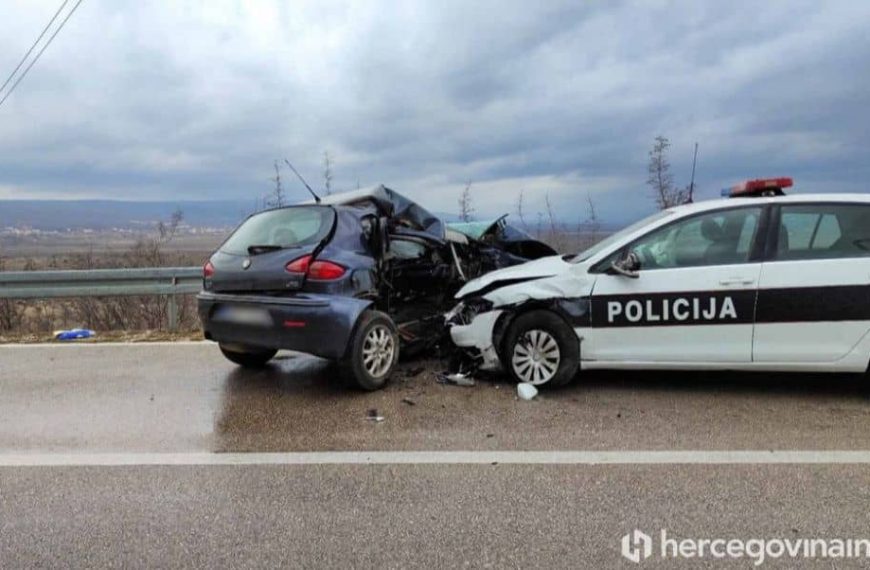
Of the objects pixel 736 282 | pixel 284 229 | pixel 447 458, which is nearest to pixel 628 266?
pixel 736 282

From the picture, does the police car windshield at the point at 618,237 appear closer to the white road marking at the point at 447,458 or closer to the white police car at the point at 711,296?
the white police car at the point at 711,296

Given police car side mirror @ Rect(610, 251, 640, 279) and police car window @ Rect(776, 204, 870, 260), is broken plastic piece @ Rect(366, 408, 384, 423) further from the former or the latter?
police car window @ Rect(776, 204, 870, 260)

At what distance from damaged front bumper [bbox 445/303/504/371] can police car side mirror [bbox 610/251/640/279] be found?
3.37 feet

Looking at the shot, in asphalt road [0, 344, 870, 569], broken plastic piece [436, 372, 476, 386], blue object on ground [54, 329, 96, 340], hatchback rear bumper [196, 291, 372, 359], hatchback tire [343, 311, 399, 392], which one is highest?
hatchback rear bumper [196, 291, 372, 359]

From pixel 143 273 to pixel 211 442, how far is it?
519 centimetres

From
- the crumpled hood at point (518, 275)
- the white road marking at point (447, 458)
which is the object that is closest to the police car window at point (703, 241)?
the crumpled hood at point (518, 275)

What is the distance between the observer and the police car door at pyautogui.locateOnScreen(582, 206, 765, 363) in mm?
4664

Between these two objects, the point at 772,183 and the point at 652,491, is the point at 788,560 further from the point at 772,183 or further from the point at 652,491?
the point at 772,183

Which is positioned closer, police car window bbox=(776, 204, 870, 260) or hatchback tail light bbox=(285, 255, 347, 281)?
police car window bbox=(776, 204, 870, 260)

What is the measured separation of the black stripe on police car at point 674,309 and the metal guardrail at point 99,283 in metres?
5.94

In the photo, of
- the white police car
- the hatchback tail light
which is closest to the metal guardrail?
the hatchback tail light

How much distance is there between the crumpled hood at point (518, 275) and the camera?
203 inches

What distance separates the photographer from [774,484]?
329 centimetres

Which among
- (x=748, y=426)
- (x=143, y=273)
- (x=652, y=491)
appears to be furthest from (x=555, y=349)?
(x=143, y=273)
